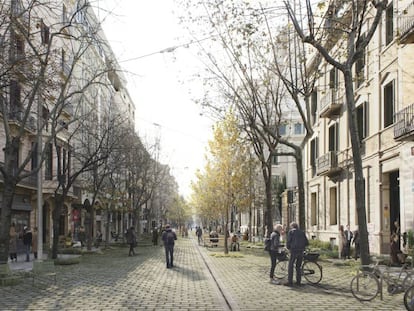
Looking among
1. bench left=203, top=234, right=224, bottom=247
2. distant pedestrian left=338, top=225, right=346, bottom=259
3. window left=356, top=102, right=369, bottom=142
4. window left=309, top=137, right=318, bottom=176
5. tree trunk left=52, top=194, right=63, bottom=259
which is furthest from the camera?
bench left=203, top=234, right=224, bottom=247

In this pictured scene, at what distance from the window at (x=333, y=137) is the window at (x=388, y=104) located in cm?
891

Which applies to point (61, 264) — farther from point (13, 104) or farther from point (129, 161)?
point (129, 161)

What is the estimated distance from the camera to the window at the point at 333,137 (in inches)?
1396

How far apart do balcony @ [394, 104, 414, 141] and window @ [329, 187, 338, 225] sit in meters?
15.5

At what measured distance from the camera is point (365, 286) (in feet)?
42.0

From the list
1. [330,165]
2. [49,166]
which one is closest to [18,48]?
[330,165]

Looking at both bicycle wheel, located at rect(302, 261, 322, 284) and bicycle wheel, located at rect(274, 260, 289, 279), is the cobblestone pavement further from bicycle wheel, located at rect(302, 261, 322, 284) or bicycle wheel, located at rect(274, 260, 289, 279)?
bicycle wheel, located at rect(274, 260, 289, 279)

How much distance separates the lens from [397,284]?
40.1ft

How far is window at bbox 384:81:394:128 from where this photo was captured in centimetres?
2575

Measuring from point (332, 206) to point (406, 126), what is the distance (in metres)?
16.8

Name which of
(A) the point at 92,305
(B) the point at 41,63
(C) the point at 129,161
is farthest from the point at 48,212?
(A) the point at 92,305

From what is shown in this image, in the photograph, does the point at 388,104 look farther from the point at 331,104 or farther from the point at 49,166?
the point at 49,166

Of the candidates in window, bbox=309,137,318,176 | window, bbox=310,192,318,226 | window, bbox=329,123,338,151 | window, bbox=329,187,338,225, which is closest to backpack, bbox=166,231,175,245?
window, bbox=329,123,338,151

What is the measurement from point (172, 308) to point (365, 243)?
22.5 ft
